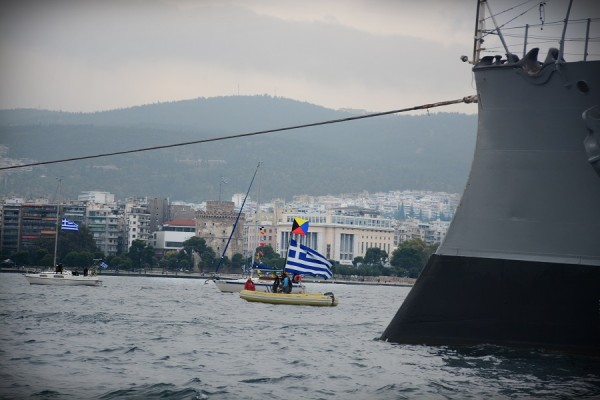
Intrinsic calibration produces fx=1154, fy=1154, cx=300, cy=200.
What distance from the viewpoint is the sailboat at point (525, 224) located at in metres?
25.8

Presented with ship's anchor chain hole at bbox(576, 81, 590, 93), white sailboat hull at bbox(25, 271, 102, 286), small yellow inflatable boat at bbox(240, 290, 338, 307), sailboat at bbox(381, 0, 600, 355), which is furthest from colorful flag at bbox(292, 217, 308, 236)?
ship's anchor chain hole at bbox(576, 81, 590, 93)

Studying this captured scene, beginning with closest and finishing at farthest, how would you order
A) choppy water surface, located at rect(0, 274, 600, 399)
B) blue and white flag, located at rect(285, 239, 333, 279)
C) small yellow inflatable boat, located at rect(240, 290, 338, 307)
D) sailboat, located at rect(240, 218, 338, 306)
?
choppy water surface, located at rect(0, 274, 600, 399) → small yellow inflatable boat, located at rect(240, 290, 338, 307) → sailboat, located at rect(240, 218, 338, 306) → blue and white flag, located at rect(285, 239, 333, 279)

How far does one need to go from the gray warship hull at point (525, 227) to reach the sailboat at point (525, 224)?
0.9 inches

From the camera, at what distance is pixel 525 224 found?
26578mm

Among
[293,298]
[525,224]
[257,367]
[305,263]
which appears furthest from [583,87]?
[305,263]

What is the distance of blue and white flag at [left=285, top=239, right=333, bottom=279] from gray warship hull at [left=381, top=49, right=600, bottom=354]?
32.2 m

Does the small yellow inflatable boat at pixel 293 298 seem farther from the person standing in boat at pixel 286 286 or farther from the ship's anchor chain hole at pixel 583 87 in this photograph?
the ship's anchor chain hole at pixel 583 87

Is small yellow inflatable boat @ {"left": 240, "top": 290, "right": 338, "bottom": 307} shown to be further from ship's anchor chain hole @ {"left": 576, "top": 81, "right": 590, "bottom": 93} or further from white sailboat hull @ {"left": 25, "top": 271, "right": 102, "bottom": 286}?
ship's anchor chain hole @ {"left": 576, "top": 81, "right": 590, "bottom": 93}

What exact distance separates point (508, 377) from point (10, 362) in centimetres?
1047

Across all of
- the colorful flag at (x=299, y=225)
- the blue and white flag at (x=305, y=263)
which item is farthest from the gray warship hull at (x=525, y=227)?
the colorful flag at (x=299, y=225)

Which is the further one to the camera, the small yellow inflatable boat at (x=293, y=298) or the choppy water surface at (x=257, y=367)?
the small yellow inflatable boat at (x=293, y=298)

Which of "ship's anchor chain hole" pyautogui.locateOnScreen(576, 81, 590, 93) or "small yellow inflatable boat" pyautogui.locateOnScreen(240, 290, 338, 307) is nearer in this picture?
"ship's anchor chain hole" pyautogui.locateOnScreen(576, 81, 590, 93)

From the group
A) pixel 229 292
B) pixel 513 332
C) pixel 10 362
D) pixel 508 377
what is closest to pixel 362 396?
pixel 508 377

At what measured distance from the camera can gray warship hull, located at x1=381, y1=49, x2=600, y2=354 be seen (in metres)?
25.8
